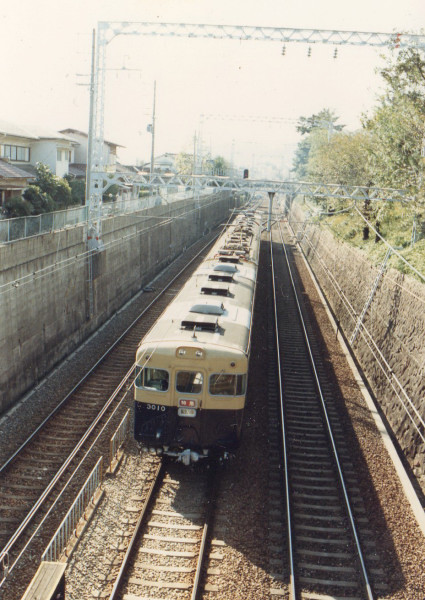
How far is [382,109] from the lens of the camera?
910 inches

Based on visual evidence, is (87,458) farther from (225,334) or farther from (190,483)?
(225,334)

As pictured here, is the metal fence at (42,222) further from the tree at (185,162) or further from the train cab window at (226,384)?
the tree at (185,162)

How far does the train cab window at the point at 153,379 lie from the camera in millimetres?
11156

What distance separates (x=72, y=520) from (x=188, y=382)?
322 cm

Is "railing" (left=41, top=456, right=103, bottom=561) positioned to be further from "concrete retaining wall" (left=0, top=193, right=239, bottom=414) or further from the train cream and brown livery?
"concrete retaining wall" (left=0, top=193, right=239, bottom=414)

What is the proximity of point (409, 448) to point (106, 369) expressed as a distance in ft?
29.6

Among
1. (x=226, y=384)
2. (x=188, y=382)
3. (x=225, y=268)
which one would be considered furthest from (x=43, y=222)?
(x=226, y=384)

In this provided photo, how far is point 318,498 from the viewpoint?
1116 centimetres

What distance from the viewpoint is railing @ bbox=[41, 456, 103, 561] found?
8.91 metres

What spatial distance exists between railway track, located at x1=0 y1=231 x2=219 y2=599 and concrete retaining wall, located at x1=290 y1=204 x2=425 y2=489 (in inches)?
272

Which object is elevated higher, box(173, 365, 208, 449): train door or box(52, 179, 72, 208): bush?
box(52, 179, 72, 208): bush

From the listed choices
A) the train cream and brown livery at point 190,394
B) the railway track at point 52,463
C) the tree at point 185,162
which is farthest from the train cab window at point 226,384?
the tree at point 185,162

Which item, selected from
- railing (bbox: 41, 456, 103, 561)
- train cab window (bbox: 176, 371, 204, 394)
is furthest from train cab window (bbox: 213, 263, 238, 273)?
railing (bbox: 41, 456, 103, 561)

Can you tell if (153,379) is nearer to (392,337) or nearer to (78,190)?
(392,337)
